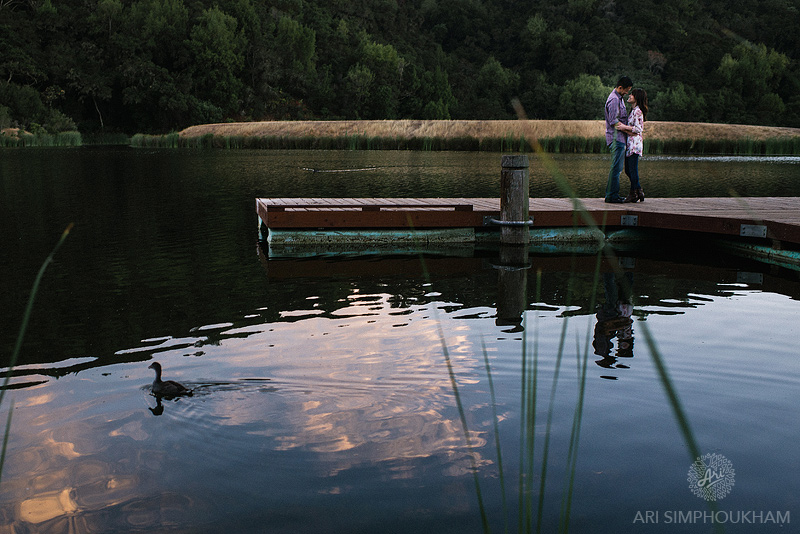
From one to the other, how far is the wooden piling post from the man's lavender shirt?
1194 mm

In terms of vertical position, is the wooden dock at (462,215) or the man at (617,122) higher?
the man at (617,122)

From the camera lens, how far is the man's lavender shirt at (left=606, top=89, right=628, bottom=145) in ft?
32.1

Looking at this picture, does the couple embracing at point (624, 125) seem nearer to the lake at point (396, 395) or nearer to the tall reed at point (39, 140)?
the lake at point (396, 395)

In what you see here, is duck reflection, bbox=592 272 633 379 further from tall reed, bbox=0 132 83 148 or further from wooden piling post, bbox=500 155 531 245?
tall reed, bbox=0 132 83 148

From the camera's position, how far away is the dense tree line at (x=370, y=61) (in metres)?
63.4

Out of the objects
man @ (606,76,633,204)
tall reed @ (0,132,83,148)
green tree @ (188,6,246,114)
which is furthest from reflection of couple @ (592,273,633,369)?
green tree @ (188,6,246,114)

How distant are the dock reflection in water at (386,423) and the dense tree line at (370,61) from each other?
167 ft

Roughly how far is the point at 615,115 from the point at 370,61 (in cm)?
7194

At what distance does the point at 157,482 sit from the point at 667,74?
7863 centimetres

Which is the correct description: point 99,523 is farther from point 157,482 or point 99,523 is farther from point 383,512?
point 383,512

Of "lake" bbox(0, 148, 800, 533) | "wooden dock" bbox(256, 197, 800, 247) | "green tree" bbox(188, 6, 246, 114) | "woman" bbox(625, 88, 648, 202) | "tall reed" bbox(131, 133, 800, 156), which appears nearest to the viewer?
"lake" bbox(0, 148, 800, 533)

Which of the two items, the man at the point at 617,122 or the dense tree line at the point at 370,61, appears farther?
the dense tree line at the point at 370,61

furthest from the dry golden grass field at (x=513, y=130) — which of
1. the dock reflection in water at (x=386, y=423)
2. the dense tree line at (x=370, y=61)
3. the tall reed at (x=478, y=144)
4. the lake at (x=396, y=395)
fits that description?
the dock reflection in water at (x=386, y=423)

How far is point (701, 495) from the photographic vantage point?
3.36 metres
